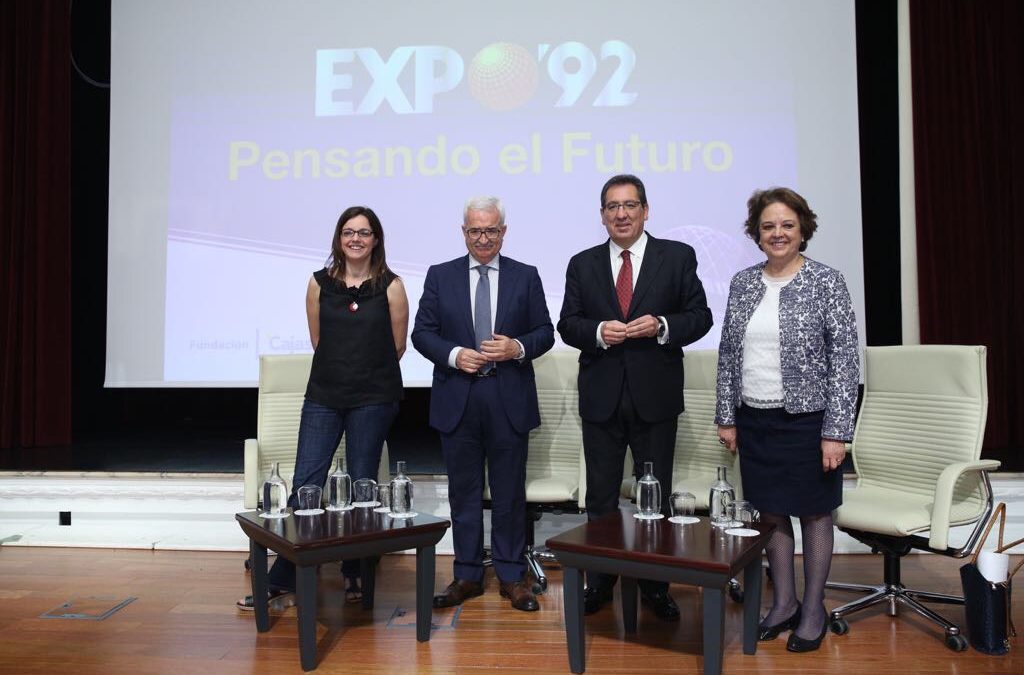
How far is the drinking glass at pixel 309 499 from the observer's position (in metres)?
2.86

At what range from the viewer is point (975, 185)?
4898mm

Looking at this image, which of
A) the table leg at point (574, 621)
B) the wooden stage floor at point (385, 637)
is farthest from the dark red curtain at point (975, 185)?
the table leg at point (574, 621)

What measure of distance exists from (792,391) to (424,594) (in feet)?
4.62

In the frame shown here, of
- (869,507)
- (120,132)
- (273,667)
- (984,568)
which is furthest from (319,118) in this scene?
(984,568)

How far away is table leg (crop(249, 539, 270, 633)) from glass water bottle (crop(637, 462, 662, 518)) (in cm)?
131

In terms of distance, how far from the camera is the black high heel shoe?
267 centimetres

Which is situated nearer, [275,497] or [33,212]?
[275,497]

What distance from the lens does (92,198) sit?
233 inches

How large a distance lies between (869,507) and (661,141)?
2.78 meters

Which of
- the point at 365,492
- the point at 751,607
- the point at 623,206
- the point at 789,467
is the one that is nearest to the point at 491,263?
the point at 623,206

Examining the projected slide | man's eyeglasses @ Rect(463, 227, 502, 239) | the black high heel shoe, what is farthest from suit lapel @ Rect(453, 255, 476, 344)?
the projected slide

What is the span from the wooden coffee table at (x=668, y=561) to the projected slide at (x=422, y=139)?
2.45m

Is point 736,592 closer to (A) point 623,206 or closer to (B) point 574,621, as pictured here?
(B) point 574,621

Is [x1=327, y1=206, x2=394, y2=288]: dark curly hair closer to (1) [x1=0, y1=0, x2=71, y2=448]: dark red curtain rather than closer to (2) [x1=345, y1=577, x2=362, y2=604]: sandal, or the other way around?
(2) [x1=345, y1=577, x2=362, y2=604]: sandal
